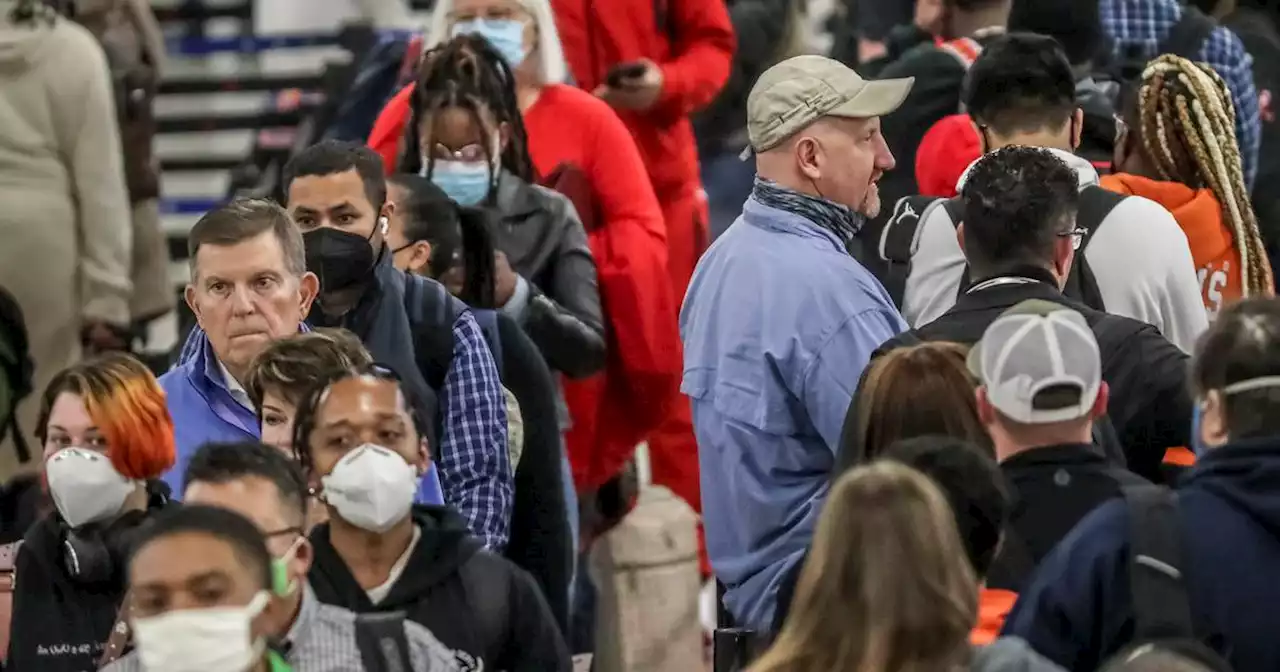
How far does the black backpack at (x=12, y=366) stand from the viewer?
22.4 ft

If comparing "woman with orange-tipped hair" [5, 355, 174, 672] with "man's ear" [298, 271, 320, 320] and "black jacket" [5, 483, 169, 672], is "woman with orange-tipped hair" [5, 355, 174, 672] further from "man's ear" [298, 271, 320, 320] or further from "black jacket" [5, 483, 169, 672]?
"man's ear" [298, 271, 320, 320]

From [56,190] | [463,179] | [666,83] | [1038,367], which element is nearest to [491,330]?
[463,179]

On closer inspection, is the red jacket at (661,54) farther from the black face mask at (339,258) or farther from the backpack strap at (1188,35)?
the black face mask at (339,258)

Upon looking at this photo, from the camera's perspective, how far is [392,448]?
15.5ft

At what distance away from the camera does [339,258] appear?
5.70 m

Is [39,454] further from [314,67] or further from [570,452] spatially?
[314,67]

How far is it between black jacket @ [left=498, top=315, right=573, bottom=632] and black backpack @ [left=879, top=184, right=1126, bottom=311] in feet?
2.60

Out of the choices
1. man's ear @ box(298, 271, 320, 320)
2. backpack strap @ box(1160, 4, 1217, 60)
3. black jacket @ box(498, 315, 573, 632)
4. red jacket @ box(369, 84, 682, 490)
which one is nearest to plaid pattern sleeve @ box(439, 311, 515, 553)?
man's ear @ box(298, 271, 320, 320)

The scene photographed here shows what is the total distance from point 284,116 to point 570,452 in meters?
6.51

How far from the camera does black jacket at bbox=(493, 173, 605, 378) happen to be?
6793 millimetres

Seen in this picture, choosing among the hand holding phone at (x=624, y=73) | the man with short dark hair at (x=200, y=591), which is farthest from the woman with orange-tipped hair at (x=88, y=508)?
the hand holding phone at (x=624, y=73)

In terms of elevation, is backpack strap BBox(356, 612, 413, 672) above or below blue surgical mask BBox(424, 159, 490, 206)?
above

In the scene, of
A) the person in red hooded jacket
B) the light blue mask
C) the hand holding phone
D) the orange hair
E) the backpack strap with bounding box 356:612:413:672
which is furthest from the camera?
the person in red hooded jacket

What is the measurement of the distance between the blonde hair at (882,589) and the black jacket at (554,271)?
9.56 feet
